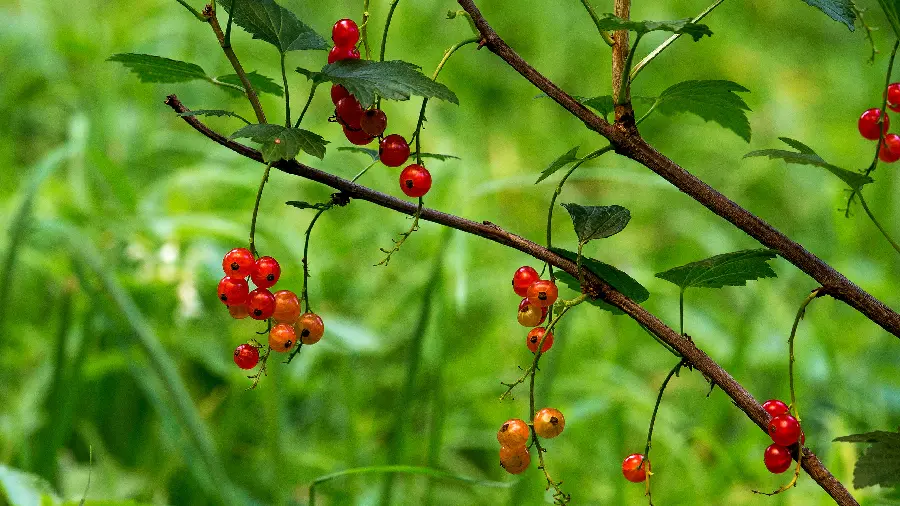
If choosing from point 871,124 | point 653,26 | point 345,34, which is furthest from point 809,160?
point 345,34

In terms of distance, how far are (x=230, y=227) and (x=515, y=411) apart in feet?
2.41

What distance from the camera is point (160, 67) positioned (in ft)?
2.77

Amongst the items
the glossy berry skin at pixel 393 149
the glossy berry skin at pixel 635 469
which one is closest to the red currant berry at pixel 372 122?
the glossy berry skin at pixel 393 149

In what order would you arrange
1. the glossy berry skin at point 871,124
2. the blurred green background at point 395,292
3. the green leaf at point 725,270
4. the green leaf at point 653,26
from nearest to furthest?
the green leaf at point 653,26 < the green leaf at point 725,270 < the glossy berry skin at point 871,124 < the blurred green background at point 395,292

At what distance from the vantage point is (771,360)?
2322mm

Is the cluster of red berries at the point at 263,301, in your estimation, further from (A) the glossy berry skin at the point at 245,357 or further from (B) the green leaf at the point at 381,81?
(B) the green leaf at the point at 381,81

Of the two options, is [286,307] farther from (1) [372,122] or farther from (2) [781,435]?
(2) [781,435]

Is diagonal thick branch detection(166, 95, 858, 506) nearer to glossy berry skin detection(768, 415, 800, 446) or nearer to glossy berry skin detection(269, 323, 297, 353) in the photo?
glossy berry skin detection(768, 415, 800, 446)

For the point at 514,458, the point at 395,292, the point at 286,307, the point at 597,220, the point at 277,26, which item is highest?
the point at 395,292

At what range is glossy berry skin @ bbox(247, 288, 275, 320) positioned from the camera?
82 cm

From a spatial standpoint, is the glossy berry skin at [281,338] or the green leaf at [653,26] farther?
the glossy berry skin at [281,338]

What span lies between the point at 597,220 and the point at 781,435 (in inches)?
9.2

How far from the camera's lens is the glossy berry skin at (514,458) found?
2.63ft

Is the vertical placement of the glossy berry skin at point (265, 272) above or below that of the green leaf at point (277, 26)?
below
